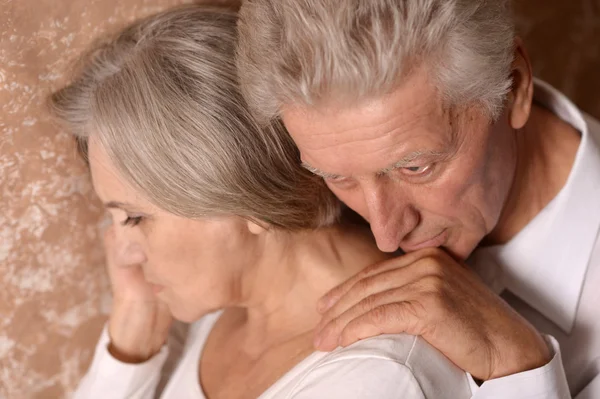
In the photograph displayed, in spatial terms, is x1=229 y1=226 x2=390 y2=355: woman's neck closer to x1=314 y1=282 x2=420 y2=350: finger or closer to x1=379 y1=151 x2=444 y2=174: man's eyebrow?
x1=314 y1=282 x2=420 y2=350: finger

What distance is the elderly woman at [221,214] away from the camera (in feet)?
4.80

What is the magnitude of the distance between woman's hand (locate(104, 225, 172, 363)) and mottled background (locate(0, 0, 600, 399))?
6 cm

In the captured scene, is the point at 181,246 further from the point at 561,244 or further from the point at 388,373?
the point at 561,244

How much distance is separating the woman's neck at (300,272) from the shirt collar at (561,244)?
1.04 feet

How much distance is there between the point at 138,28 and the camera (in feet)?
5.32

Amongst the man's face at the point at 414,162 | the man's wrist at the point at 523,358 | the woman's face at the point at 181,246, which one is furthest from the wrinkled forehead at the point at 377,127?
the man's wrist at the point at 523,358

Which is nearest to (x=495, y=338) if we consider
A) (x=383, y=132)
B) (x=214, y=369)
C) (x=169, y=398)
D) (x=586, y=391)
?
(x=586, y=391)

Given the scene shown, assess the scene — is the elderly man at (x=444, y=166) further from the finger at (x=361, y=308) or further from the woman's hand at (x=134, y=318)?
the woman's hand at (x=134, y=318)

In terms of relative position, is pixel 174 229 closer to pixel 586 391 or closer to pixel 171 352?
pixel 171 352

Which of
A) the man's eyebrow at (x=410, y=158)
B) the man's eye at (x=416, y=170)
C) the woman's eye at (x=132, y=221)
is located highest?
the man's eyebrow at (x=410, y=158)

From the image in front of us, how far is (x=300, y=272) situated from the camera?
1693mm

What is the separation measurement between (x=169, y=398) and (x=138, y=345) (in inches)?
6.3

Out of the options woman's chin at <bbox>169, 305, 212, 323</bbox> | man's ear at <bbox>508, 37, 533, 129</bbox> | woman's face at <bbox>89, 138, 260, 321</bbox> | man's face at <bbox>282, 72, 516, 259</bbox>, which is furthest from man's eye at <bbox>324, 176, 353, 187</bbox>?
woman's chin at <bbox>169, 305, 212, 323</bbox>

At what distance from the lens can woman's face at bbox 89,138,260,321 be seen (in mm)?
1589
